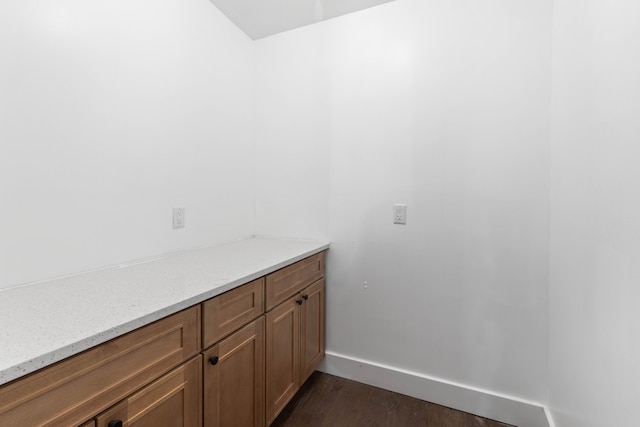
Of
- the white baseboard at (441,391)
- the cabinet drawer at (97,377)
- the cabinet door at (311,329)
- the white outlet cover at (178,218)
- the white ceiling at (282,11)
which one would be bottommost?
the white baseboard at (441,391)

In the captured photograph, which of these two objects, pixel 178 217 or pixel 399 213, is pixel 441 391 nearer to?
pixel 399 213

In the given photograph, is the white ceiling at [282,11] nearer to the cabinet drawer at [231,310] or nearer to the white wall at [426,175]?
the white wall at [426,175]

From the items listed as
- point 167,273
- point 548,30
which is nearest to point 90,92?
point 167,273

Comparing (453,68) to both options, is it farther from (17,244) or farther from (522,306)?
(17,244)

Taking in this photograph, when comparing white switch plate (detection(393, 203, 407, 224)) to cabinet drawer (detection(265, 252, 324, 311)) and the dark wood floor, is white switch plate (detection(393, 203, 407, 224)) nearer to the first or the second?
cabinet drawer (detection(265, 252, 324, 311))

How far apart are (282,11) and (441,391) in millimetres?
2598

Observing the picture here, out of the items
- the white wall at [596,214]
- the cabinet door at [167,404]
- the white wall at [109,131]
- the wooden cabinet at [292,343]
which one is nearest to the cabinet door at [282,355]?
the wooden cabinet at [292,343]

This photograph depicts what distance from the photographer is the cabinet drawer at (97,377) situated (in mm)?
560

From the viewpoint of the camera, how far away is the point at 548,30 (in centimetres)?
143

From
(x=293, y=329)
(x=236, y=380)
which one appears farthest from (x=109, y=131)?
(x=293, y=329)

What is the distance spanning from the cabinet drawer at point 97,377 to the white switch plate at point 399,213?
126 cm

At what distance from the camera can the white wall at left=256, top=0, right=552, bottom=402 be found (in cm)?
149

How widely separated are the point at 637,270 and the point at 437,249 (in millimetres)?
971

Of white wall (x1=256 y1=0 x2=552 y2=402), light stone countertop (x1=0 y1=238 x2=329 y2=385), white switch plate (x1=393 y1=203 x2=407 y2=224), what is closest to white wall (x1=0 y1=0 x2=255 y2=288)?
light stone countertop (x1=0 y1=238 x2=329 y2=385)
